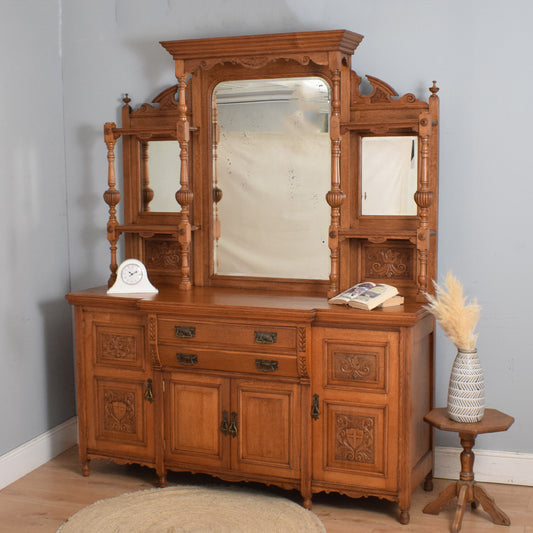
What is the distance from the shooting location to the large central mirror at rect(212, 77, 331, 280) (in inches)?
145

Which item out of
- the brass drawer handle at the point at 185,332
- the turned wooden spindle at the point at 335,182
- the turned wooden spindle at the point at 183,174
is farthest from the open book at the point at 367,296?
the turned wooden spindle at the point at 183,174

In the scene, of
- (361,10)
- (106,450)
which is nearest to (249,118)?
(361,10)

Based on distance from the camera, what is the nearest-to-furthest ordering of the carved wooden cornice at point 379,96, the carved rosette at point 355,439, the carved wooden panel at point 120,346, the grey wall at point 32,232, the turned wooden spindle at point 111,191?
the carved rosette at point 355,439 → the carved wooden cornice at point 379,96 → the carved wooden panel at point 120,346 → the grey wall at point 32,232 → the turned wooden spindle at point 111,191

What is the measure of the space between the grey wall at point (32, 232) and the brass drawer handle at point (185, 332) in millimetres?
923

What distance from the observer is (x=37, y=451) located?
3.96m

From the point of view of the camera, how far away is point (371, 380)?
324 cm

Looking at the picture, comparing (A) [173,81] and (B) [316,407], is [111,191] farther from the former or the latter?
(B) [316,407]

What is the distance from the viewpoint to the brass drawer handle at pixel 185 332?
3451 millimetres

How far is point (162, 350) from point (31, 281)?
35.3 inches

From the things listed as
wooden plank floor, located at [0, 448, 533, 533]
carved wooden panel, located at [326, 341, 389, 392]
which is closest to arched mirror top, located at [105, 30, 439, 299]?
carved wooden panel, located at [326, 341, 389, 392]

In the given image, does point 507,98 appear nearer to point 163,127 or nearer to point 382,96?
point 382,96

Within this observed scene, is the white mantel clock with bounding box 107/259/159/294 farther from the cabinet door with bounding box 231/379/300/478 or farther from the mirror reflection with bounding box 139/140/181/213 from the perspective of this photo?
the cabinet door with bounding box 231/379/300/478

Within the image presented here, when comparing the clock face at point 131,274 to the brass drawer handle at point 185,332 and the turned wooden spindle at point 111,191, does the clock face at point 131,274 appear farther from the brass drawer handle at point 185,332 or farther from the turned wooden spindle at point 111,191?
the brass drawer handle at point 185,332

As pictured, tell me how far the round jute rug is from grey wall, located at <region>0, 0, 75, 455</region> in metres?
0.74
